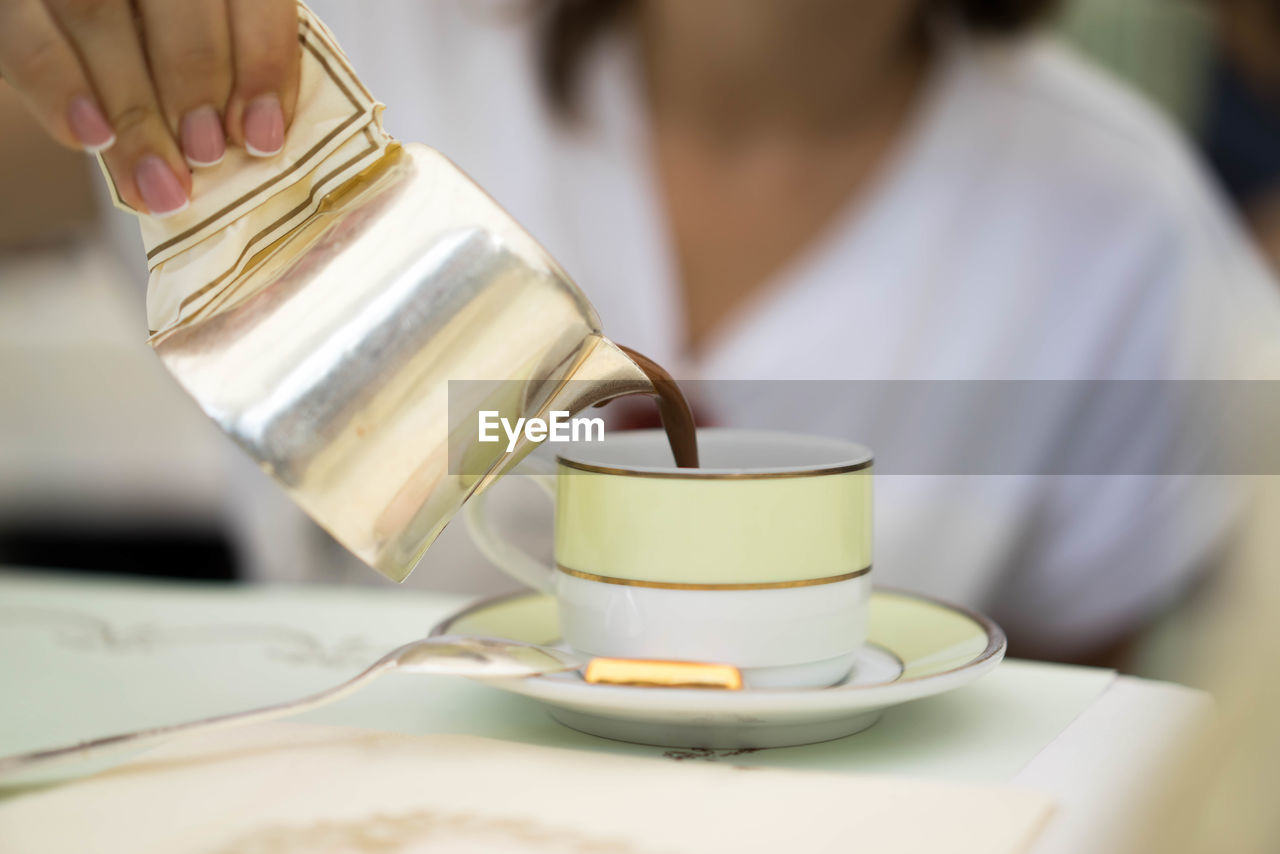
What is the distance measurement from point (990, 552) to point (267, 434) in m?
0.76

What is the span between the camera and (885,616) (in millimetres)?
382

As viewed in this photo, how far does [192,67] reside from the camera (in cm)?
30

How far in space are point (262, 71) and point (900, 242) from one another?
27.1 inches

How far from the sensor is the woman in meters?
0.90

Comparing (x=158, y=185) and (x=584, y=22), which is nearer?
(x=158, y=185)

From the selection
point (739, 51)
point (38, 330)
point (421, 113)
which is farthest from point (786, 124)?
point (38, 330)

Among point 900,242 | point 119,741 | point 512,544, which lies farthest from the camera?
point 900,242

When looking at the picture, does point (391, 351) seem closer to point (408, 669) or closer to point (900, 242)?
point (408, 669)

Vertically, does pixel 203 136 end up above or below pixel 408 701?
above

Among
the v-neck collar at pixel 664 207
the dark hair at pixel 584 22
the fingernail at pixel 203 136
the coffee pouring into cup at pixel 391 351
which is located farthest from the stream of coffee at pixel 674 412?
the dark hair at pixel 584 22

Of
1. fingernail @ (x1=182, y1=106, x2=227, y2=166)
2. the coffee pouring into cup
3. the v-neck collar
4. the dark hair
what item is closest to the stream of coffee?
the coffee pouring into cup

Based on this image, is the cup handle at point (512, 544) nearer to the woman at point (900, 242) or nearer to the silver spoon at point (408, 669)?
the silver spoon at point (408, 669)

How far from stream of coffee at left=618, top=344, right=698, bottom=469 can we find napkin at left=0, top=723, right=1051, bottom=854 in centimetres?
9

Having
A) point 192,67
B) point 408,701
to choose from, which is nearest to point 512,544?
point 408,701
